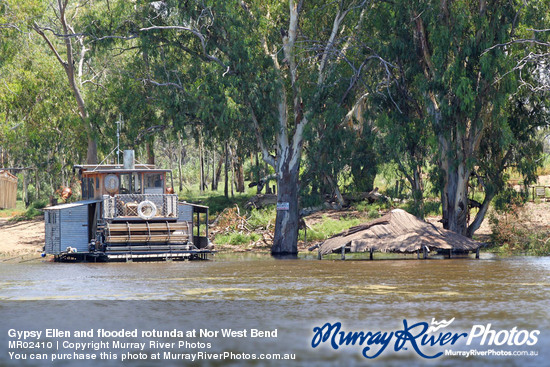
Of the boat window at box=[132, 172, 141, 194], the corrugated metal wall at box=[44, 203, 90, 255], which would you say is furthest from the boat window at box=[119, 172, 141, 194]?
the corrugated metal wall at box=[44, 203, 90, 255]

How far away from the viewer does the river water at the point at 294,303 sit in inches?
541

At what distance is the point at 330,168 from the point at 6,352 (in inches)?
914

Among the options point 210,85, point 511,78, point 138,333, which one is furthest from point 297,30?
point 138,333

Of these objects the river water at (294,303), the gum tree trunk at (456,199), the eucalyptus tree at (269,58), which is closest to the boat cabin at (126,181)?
the eucalyptus tree at (269,58)

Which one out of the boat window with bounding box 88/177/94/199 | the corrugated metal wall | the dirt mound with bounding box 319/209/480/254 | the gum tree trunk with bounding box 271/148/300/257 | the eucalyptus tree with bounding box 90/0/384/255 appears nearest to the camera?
the dirt mound with bounding box 319/209/480/254

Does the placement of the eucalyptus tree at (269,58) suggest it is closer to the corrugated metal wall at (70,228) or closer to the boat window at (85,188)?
the boat window at (85,188)

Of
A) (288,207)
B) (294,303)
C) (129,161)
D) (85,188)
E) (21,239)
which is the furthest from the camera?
(21,239)

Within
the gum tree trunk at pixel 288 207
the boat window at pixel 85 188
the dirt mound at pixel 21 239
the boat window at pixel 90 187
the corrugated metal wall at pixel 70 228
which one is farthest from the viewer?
the dirt mound at pixel 21 239

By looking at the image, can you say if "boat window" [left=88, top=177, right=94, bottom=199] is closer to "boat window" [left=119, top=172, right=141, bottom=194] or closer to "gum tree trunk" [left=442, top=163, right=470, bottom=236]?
"boat window" [left=119, top=172, right=141, bottom=194]

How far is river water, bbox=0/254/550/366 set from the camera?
1374 cm

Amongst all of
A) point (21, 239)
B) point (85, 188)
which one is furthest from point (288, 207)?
point (21, 239)

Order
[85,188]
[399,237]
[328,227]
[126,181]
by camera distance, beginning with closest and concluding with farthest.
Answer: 1. [399,237]
2. [126,181]
3. [85,188]
4. [328,227]

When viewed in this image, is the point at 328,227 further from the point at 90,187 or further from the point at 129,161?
the point at 90,187

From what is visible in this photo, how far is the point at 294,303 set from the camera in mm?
19094
